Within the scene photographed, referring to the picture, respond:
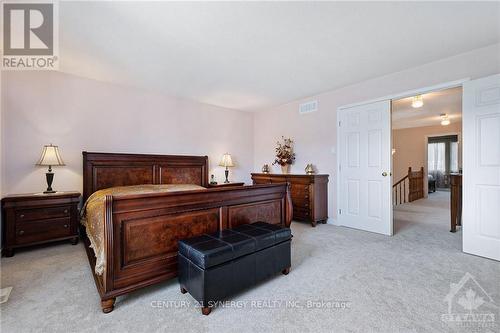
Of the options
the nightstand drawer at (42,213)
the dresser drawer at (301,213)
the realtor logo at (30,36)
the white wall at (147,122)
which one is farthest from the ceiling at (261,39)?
the dresser drawer at (301,213)

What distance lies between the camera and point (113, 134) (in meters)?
3.76

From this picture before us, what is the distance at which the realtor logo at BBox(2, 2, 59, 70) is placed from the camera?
2029mm

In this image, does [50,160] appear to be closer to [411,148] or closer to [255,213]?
[255,213]

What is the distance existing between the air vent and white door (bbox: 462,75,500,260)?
7.19ft

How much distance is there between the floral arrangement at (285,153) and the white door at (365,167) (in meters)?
1.07

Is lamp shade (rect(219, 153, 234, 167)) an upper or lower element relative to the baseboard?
upper

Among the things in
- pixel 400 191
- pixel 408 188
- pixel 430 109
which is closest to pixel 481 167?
pixel 430 109

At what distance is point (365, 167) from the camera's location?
3.80 meters

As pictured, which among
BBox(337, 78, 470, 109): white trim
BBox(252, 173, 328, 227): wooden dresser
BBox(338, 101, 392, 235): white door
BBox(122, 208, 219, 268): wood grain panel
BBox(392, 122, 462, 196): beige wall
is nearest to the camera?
BBox(122, 208, 219, 268): wood grain panel

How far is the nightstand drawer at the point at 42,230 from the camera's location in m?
2.78

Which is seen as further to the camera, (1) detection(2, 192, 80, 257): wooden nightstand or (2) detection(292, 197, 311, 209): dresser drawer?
(2) detection(292, 197, 311, 209): dresser drawer

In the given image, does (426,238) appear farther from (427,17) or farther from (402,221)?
(427,17)

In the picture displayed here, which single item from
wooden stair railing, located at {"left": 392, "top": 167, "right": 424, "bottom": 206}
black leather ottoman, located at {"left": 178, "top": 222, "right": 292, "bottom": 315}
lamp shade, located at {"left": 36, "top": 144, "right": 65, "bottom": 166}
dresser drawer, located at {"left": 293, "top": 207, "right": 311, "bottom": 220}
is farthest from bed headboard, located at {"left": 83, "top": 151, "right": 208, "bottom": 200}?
wooden stair railing, located at {"left": 392, "top": 167, "right": 424, "bottom": 206}

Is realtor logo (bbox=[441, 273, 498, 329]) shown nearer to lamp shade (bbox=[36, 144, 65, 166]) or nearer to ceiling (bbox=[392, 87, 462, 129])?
ceiling (bbox=[392, 87, 462, 129])
